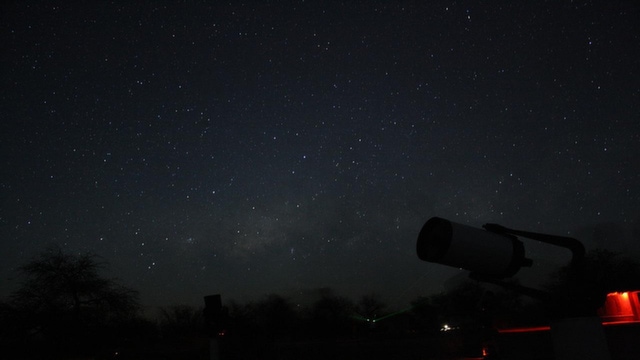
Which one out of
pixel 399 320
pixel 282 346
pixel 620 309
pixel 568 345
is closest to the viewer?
pixel 568 345

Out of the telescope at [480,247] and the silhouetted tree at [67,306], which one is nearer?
the telescope at [480,247]

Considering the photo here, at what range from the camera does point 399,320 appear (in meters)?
70.9

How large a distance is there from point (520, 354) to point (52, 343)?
21.6m

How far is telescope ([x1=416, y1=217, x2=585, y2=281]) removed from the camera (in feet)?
12.9

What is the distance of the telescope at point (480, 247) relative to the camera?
3.92 m

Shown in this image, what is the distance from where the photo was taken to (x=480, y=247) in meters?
4.00

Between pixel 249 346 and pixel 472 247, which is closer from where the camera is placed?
pixel 472 247

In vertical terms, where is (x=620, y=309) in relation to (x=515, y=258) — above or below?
below

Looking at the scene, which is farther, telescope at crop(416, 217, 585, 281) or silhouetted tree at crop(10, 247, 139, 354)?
silhouetted tree at crop(10, 247, 139, 354)

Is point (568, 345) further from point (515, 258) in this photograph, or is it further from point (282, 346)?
point (282, 346)

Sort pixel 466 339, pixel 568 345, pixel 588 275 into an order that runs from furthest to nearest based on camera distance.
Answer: pixel 466 339 → pixel 588 275 → pixel 568 345

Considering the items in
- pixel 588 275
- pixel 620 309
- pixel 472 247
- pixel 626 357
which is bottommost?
pixel 626 357

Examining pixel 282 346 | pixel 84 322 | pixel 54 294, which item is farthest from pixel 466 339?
pixel 54 294

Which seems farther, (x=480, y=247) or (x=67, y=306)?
(x=67, y=306)
